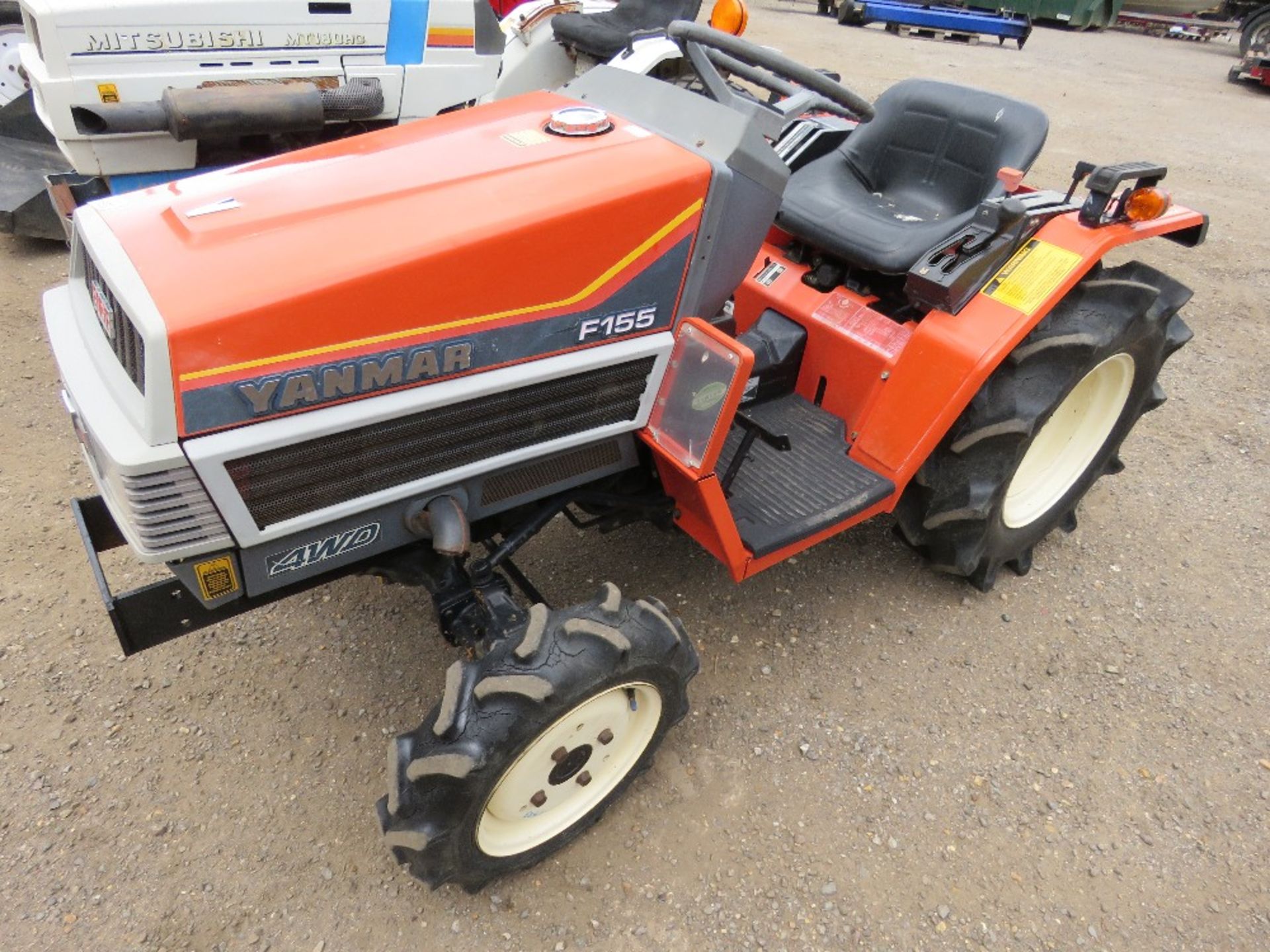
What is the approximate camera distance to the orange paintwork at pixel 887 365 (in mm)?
2199

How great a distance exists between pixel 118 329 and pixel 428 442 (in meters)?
0.56

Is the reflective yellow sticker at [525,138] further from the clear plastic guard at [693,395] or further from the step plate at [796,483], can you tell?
the step plate at [796,483]

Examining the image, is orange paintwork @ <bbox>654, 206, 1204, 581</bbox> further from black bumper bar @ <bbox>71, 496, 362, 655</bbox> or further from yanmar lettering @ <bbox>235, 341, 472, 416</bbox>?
black bumper bar @ <bbox>71, 496, 362, 655</bbox>

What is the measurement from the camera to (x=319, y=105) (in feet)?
11.8

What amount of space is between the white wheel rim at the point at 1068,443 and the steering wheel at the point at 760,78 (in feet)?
4.21

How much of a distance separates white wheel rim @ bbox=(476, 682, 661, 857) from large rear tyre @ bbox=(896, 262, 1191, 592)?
113 centimetres

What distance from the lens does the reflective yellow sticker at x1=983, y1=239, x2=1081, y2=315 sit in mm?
2361

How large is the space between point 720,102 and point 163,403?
52.4 inches

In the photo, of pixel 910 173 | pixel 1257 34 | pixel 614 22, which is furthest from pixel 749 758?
pixel 1257 34

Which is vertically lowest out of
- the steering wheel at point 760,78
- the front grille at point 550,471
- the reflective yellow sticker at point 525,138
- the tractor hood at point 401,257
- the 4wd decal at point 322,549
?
the 4wd decal at point 322,549

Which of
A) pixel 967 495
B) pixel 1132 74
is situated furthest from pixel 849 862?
pixel 1132 74

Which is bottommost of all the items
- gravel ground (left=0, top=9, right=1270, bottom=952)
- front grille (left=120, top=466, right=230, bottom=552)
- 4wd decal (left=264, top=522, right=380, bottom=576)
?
gravel ground (left=0, top=9, right=1270, bottom=952)

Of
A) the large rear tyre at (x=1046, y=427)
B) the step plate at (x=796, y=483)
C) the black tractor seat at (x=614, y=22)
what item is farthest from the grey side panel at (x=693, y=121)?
the black tractor seat at (x=614, y=22)

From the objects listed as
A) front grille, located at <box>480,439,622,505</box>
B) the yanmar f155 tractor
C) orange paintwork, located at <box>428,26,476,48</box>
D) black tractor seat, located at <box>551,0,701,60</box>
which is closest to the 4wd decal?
the yanmar f155 tractor
